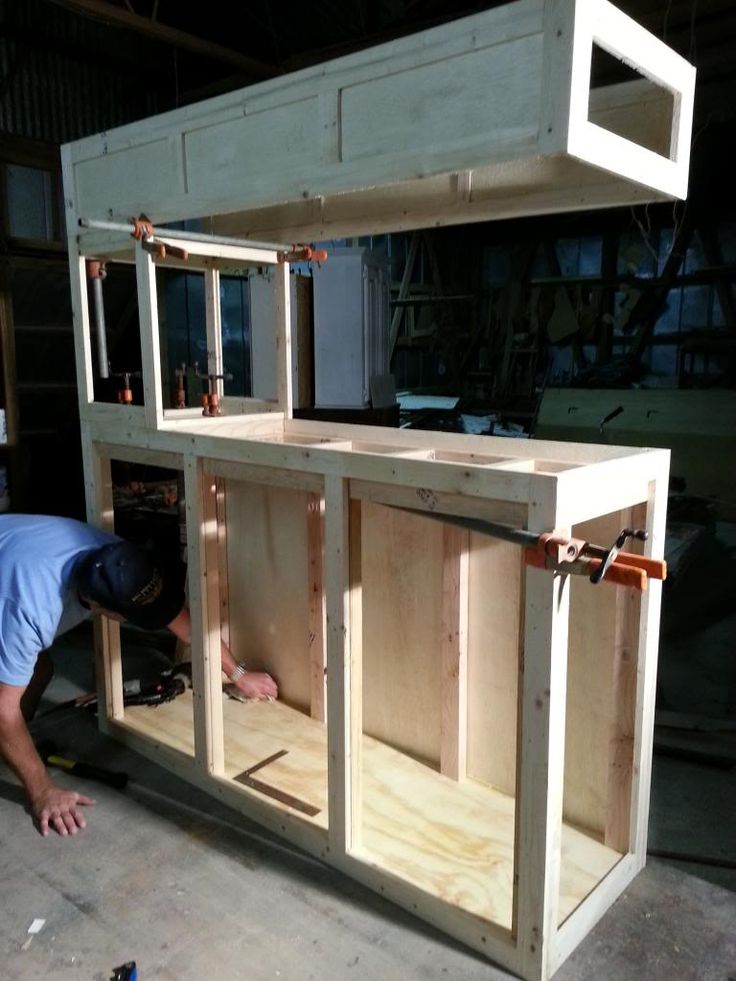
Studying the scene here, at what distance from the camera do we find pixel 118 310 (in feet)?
21.4

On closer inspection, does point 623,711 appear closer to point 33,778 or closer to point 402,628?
point 402,628

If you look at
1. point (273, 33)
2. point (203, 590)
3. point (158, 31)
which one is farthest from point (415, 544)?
point (273, 33)

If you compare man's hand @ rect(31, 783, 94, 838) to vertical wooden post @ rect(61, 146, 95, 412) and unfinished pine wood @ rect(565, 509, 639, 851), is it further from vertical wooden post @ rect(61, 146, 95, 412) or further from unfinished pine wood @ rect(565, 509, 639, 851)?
unfinished pine wood @ rect(565, 509, 639, 851)

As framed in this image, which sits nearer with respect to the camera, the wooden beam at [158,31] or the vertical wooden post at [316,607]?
the vertical wooden post at [316,607]

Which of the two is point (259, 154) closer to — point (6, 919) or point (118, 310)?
point (6, 919)

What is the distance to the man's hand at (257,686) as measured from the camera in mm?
3258

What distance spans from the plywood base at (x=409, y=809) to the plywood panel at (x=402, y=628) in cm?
11

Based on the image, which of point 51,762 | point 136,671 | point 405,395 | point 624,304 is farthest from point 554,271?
point 51,762

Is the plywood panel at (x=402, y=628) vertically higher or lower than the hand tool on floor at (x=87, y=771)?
higher

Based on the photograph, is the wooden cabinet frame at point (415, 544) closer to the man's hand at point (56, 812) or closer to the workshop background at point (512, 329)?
the workshop background at point (512, 329)

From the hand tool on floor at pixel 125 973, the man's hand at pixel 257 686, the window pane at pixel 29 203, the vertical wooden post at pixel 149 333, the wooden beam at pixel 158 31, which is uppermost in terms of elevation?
the wooden beam at pixel 158 31

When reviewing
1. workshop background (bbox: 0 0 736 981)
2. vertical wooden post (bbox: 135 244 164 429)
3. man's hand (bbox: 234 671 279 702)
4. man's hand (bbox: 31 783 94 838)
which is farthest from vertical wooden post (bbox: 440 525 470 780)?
man's hand (bbox: 31 783 94 838)

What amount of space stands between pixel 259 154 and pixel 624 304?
8433 mm

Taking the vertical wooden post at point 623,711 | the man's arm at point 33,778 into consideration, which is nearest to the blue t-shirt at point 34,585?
the man's arm at point 33,778
